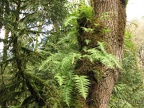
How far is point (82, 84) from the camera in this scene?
8.31ft

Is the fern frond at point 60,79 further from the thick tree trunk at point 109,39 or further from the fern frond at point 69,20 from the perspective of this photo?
the fern frond at point 69,20

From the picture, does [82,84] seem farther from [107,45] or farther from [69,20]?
[69,20]

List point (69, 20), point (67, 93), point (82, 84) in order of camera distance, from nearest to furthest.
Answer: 1. point (82, 84)
2. point (67, 93)
3. point (69, 20)

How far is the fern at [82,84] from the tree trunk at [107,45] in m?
0.18

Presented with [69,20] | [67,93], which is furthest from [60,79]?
[69,20]

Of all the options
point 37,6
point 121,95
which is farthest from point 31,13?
point 121,95

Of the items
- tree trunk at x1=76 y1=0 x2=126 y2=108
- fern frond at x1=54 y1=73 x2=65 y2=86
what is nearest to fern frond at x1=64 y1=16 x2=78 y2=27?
tree trunk at x1=76 y1=0 x2=126 y2=108

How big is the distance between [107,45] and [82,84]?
60 centimetres

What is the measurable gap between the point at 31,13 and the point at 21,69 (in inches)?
122

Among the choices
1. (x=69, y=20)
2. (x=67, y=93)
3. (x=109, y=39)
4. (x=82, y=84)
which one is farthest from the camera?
(x=109, y=39)

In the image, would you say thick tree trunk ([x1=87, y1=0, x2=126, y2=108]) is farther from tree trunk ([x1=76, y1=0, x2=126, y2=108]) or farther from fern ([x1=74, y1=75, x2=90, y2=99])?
fern ([x1=74, y1=75, x2=90, y2=99])

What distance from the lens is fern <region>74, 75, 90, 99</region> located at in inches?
98.7

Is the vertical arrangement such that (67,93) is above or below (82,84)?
below

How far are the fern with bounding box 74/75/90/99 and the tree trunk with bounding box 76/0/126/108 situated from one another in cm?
18
